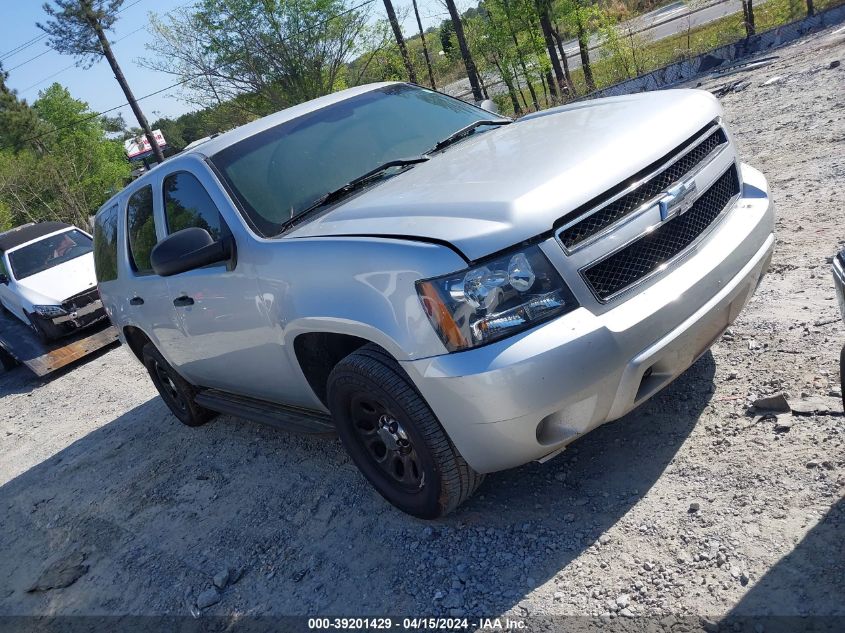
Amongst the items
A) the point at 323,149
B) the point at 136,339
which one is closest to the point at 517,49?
the point at 136,339

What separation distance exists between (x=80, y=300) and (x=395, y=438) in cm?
860

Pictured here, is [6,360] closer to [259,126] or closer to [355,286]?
[259,126]

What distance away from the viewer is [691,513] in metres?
2.74

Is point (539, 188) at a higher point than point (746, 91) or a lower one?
higher

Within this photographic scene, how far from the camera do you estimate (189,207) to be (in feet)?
13.0

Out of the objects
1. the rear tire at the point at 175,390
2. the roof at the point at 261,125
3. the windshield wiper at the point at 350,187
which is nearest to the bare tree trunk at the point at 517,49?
the roof at the point at 261,125

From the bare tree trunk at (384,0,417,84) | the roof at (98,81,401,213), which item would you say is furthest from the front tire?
the bare tree trunk at (384,0,417,84)

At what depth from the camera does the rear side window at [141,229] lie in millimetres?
4531

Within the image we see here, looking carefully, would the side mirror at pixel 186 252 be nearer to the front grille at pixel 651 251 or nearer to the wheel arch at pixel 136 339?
the front grille at pixel 651 251

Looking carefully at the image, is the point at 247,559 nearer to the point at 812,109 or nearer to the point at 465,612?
the point at 465,612

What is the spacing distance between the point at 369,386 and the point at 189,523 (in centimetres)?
189

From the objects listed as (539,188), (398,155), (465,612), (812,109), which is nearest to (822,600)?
(465,612)

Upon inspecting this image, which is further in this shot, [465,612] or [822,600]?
[465,612]

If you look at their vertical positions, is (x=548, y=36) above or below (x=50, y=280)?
above
